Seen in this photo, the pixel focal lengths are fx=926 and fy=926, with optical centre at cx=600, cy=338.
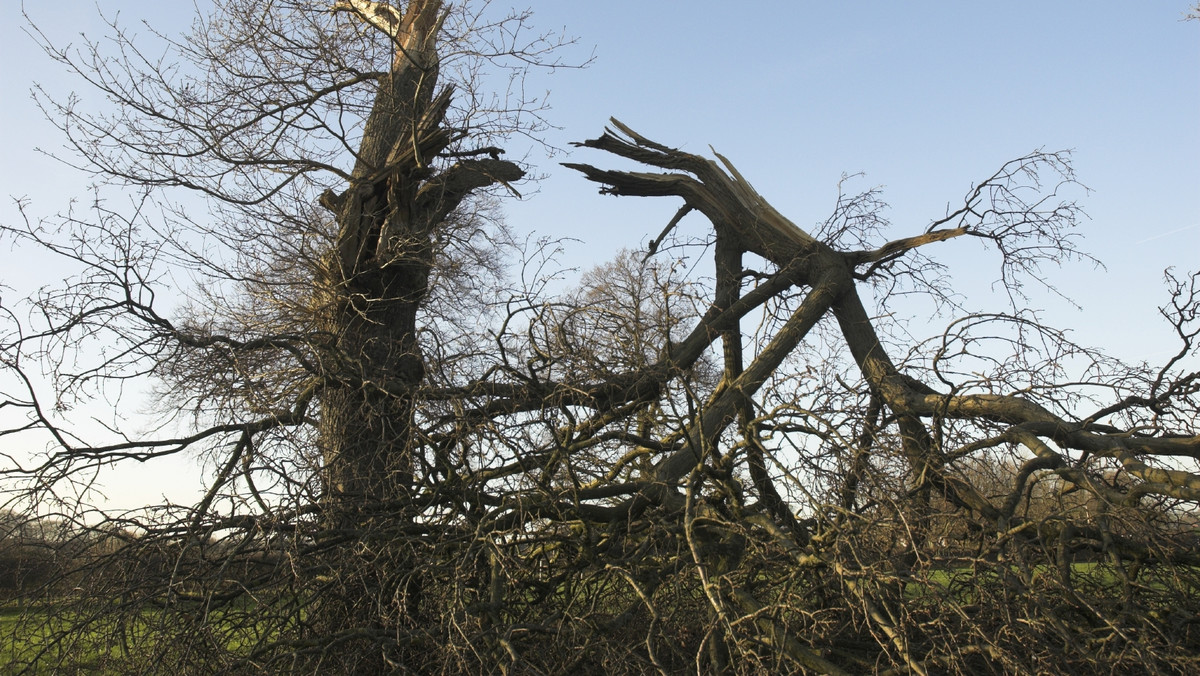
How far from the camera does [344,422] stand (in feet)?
21.9

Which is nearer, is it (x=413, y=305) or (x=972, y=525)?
(x=972, y=525)

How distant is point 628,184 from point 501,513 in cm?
364

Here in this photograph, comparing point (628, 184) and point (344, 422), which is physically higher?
point (628, 184)

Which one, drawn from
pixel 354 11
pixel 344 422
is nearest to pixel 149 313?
pixel 344 422

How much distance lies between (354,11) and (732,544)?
554 cm

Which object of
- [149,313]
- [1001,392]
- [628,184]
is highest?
[628,184]

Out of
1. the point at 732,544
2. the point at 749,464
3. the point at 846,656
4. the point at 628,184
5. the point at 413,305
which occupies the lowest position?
the point at 846,656

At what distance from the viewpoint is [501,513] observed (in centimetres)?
539

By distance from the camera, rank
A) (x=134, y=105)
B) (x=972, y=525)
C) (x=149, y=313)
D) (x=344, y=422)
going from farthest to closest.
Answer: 1. (x=134, y=105)
2. (x=344, y=422)
3. (x=149, y=313)
4. (x=972, y=525)

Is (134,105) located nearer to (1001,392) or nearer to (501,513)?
(501,513)

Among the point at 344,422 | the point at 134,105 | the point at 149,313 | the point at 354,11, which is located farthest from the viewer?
the point at 354,11

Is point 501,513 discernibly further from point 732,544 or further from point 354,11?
point 354,11

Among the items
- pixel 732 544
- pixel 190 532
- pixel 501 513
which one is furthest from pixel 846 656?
pixel 190 532

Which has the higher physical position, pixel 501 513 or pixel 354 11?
pixel 354 11
